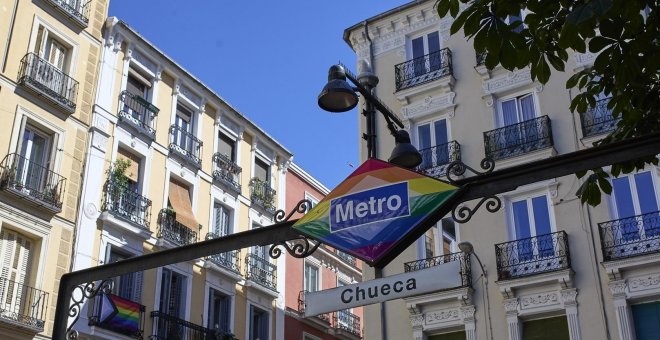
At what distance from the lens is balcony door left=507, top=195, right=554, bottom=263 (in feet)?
70.6

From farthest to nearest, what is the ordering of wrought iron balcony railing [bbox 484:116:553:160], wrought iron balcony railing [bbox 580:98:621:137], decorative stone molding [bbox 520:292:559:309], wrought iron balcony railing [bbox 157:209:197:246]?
wrought iron balcony railing [bbox 157:209:197:246], wrought iron balcony railing [bbox 484:116:553:160], wrought iron balcony railing [bbox 580:98:621:137], decorative stone molding [bbox 520:292:559:309]

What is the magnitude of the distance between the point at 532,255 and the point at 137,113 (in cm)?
1346

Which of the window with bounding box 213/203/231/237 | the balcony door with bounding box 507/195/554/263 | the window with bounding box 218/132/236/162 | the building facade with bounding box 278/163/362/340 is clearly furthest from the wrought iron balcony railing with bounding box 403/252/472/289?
the window with bounding box 218/132/236/162

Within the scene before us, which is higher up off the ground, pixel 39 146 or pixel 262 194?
pixel 262 194

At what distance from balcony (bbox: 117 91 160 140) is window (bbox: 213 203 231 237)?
440cm

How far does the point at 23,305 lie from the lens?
68.8ft

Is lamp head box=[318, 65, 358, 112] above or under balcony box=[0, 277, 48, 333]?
under

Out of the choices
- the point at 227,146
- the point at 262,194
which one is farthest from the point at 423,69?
the point at 262,194

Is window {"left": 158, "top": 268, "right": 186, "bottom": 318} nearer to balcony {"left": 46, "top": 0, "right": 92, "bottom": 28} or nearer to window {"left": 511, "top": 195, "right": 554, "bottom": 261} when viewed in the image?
balcony {"left": 46, "top": 0, "right": 92, "bottom": 28}

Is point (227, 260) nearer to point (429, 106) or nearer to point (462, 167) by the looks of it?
point (429, 106)

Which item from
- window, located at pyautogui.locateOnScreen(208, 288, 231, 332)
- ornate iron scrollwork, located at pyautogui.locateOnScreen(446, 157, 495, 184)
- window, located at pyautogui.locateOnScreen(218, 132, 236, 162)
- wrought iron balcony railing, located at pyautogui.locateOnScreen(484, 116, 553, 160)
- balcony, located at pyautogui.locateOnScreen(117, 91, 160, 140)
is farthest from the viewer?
window, located at pyautogui.locateOnScreen(218, 132, 236, 162)

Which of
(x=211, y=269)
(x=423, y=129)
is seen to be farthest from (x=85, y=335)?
(x=423, y=129)

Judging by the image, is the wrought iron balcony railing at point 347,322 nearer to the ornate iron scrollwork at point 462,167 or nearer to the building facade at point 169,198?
the building facade at point 169,198

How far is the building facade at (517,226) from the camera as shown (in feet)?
66.8
